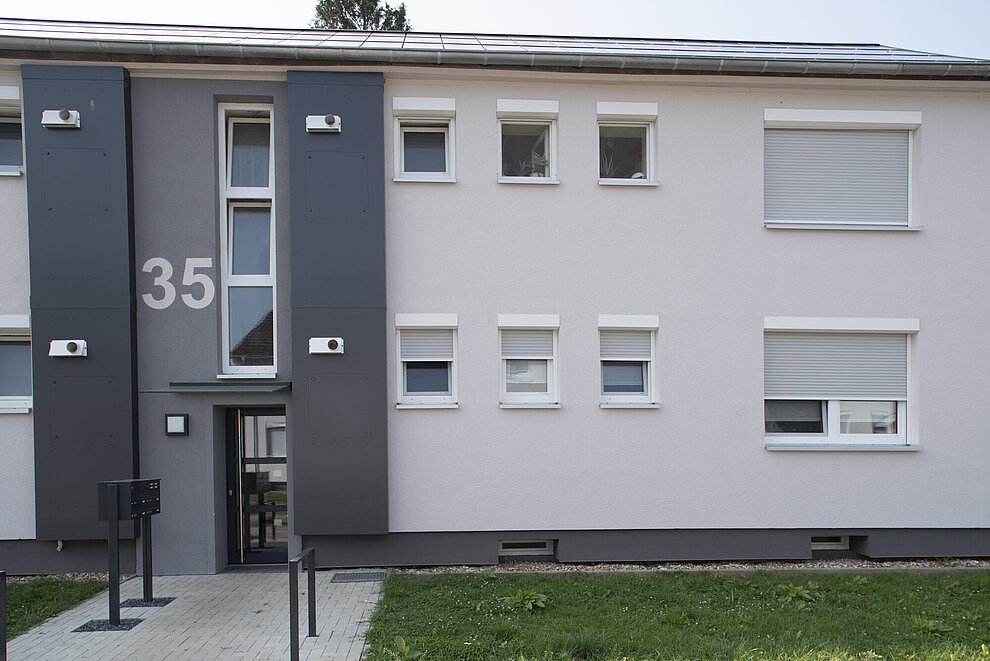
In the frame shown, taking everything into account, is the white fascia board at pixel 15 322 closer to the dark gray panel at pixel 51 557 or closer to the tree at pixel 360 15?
the dark gray panel at pixel 51 557

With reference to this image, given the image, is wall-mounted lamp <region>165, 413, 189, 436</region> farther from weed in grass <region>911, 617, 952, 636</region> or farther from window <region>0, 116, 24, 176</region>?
weed in grass <region>911, 617, 952, 636</region>

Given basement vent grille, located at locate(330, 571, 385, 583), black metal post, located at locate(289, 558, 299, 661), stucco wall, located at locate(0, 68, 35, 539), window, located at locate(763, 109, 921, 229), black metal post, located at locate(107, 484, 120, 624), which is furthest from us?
window, located at locate(763, 109, 921, 229)

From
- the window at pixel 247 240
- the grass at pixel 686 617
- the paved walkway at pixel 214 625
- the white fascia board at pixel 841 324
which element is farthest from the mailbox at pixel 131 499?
the white fascia board at pixel 841 324

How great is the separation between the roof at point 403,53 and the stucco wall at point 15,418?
105 cm

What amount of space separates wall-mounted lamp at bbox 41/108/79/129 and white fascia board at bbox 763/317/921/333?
9017 mm

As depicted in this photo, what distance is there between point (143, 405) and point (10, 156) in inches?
147

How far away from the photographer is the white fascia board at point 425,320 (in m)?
8.00

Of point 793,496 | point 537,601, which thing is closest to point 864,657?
point 537,601

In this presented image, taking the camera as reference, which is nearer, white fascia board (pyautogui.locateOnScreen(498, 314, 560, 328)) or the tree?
white fascia board (pyautogui.locateOnScreen(498, 314, 560, 328))

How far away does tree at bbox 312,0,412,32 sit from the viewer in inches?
803

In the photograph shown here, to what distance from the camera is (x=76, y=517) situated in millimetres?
7570

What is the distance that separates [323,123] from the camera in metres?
7.83

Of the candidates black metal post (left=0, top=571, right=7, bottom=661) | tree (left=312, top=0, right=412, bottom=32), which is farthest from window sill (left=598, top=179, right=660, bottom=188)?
tree (left=312, top=0, right=412, bottom=32)

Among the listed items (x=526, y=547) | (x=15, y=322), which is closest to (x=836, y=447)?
(x=526, y=547)
